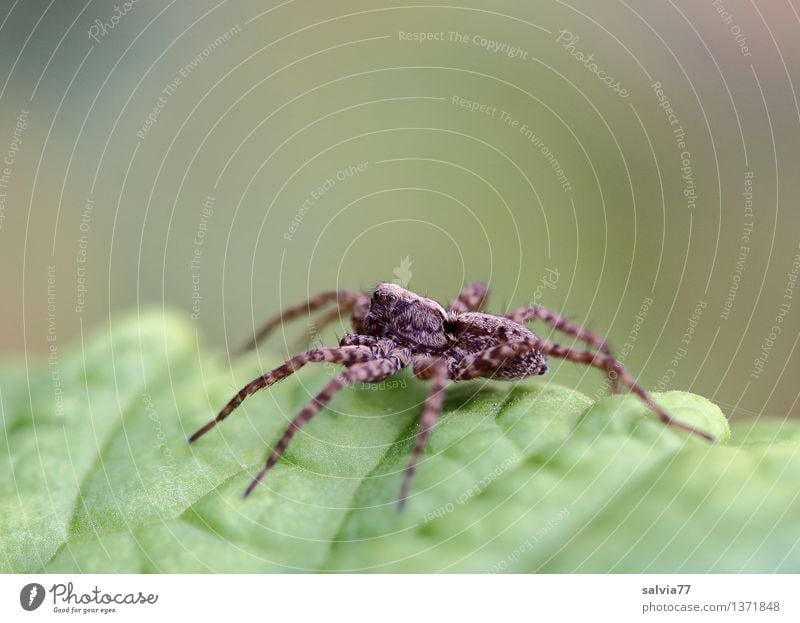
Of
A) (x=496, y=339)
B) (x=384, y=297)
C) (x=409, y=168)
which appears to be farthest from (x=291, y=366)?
(x=409, y=168)

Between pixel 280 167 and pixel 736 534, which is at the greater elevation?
pixel 280 167

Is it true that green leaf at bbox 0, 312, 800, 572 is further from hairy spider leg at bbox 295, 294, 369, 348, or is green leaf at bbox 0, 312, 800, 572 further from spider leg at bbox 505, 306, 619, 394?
hairy spider leg at bbox 295, 294, 369, 348

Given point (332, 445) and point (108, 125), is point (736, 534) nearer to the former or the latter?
point (332, 445)

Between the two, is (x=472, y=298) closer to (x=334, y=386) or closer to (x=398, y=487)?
(x=334, y=386)

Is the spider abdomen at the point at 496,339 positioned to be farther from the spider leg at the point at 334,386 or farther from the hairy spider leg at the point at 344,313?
the hairy spider leg at the point at 344,313

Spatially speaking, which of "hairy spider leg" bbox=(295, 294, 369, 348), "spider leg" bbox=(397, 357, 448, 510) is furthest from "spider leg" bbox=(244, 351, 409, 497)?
"hairy spider leg" bbox=(295, 294, 369, 348)

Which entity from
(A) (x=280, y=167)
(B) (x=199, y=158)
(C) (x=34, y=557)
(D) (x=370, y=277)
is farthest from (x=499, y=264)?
(C) (x=34, y=557)
